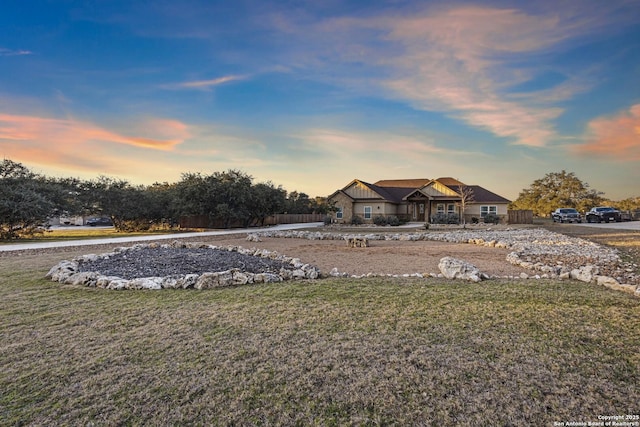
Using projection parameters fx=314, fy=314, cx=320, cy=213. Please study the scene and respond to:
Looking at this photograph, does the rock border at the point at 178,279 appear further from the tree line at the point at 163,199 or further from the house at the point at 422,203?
the house at the point at 422,203

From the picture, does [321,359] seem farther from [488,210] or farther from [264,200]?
[488,210]

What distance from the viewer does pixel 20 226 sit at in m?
17.2

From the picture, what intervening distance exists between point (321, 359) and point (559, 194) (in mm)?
53721

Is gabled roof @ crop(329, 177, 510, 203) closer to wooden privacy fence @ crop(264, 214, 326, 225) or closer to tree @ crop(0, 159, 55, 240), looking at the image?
wooden privacy fence @ crop(264, 214, 326, 225)

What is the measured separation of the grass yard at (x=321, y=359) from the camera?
2.34 m

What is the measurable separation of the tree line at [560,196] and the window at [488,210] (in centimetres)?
1765

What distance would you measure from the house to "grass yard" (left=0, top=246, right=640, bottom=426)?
28391 mm

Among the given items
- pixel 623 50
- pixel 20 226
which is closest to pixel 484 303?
pixel 623 50

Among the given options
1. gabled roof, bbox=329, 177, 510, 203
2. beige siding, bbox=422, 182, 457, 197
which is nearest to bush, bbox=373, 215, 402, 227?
gabled roof, bbox=329, 177, 510, 203

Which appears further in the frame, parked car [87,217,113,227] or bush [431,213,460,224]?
parked car [87,217,113,227]

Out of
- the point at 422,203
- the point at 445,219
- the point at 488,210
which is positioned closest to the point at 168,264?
the point at 445,219

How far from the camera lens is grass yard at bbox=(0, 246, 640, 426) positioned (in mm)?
2342

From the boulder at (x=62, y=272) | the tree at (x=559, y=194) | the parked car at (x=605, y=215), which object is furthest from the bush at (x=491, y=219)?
the boulder at (x=62, y=272)

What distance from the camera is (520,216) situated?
32031mm
